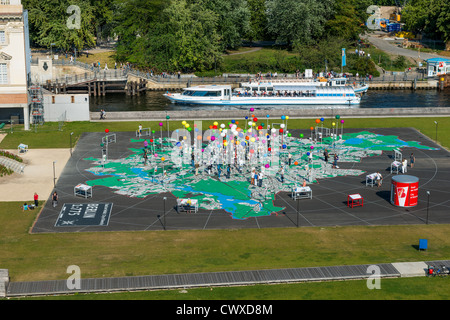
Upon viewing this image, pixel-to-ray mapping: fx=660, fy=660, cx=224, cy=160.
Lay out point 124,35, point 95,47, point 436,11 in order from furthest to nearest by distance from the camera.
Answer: point 436,11, point 95,47, point 124,35

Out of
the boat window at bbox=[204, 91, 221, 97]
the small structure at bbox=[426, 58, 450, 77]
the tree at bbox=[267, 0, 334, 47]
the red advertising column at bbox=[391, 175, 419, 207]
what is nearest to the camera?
the red advertising column at bbox=[391, 175, 419, 207]

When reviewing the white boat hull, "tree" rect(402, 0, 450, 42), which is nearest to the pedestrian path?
the white boat hull

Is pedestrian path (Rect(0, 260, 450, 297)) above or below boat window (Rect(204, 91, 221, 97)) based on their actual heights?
below

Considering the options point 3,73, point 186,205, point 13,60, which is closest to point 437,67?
point 13,60

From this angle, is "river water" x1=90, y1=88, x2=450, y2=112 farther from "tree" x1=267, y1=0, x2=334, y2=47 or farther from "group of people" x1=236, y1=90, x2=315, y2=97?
"tree" x1=267, y1=0, x2=334, y2=47

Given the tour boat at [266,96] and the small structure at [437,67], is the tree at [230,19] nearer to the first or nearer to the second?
the tour boat at [266,96]
